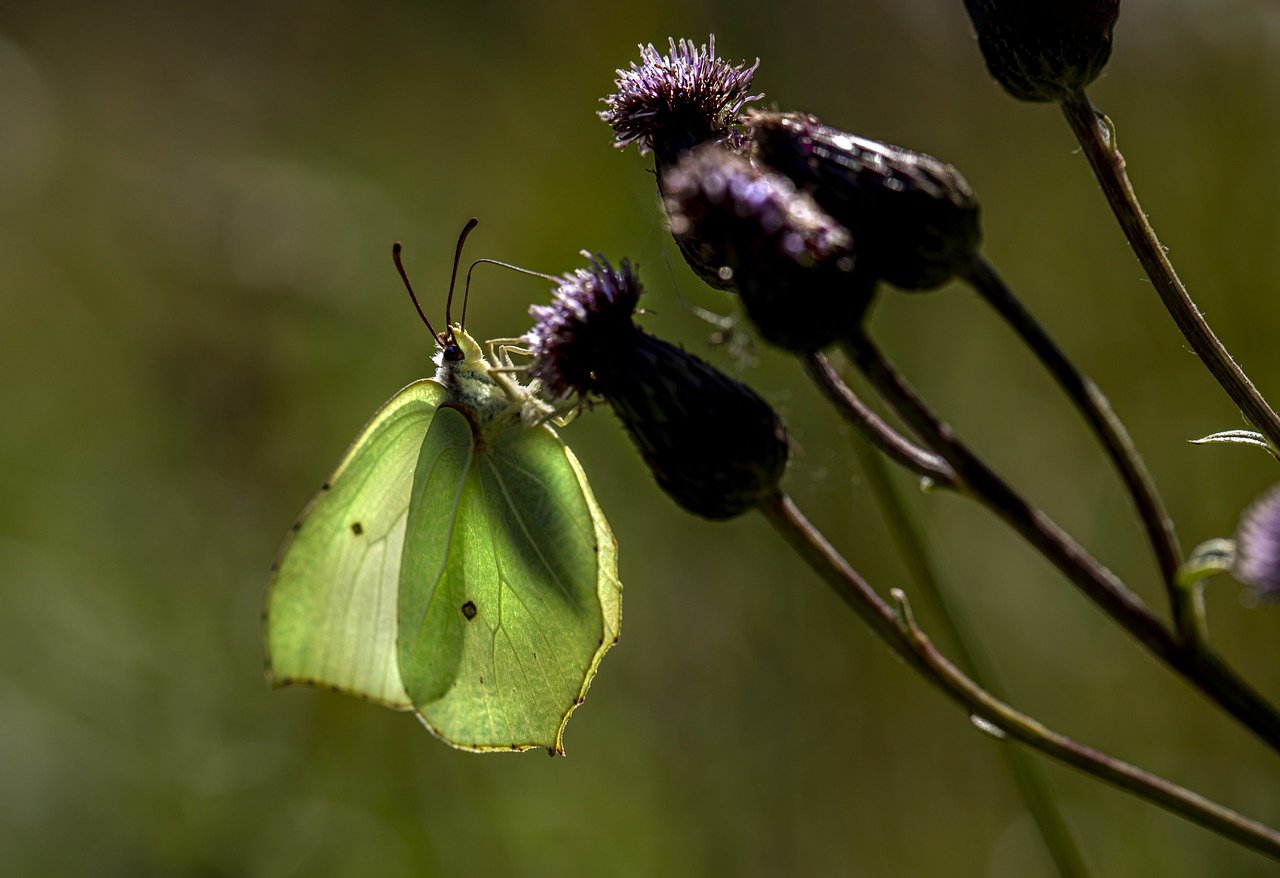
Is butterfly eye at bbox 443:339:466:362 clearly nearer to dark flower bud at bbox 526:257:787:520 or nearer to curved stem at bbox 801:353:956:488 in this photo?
dark flower bud at bbox 526:257:787:520

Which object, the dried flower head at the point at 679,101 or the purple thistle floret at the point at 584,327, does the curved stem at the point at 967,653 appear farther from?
the dried flower head at the point at 679,101

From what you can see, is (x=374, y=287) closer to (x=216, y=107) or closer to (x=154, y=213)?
(x=154, y=213)

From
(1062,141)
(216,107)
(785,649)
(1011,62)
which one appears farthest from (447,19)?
(1011,62)

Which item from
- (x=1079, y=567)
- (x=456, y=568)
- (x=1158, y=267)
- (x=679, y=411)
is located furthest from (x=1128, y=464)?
(x=456, y=568)

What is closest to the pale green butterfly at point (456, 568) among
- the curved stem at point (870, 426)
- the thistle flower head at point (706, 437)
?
the thistle flower head at point (706, 437)

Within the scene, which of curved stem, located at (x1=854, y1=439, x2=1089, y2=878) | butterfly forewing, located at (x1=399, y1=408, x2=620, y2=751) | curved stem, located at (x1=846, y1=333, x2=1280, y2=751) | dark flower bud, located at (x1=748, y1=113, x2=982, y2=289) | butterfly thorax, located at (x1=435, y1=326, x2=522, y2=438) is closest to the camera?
curved stem, located at (x1=846, y1=333, x2=1280, y2=751)

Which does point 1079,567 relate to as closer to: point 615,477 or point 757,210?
point 757,210

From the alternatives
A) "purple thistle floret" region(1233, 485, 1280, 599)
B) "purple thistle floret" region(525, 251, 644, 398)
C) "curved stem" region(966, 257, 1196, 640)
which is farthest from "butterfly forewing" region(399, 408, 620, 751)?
"purple thistle floret" region(1233, 485, 1280, 599)
